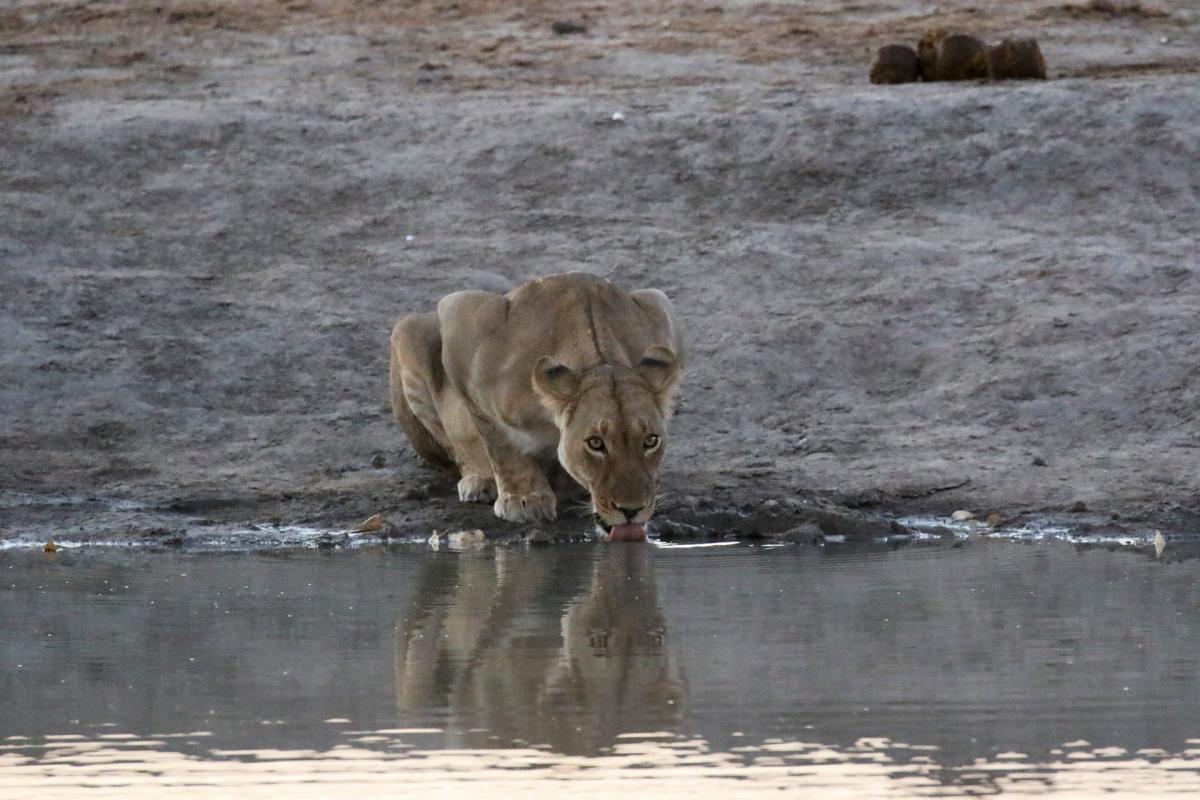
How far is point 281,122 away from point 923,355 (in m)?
5.76

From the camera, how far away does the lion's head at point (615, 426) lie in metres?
8.03

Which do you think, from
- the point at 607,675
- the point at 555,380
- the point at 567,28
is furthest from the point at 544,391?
the point at 567,28

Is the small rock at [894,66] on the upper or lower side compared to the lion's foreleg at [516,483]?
upper

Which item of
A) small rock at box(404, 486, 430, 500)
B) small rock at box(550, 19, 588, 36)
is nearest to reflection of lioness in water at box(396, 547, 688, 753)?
small rock at box(404, 486, 430, 500)

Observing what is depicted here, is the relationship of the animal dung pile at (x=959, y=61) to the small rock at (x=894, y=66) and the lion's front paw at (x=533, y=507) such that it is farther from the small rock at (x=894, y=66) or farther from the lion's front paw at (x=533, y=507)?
the lion's front paw at (x=533, y=507)

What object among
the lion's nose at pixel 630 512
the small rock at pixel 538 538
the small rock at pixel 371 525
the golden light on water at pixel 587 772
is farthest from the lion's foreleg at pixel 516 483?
the golden light on water at pixel 587 772

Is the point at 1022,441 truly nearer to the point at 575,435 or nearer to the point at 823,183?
the point at 575,435

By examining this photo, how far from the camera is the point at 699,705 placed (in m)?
5.14

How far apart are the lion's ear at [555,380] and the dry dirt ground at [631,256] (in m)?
0.73

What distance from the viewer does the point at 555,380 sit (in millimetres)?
8320

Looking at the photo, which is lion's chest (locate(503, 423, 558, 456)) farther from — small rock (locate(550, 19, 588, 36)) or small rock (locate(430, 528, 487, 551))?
small rock (locate(550, 19, 588, 36))

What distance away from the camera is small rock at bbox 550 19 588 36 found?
19.4 metres

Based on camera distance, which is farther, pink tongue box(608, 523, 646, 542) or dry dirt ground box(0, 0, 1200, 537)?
dry dirt ground box(0, 0, 1200, 537)

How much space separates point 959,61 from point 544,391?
843 cm
